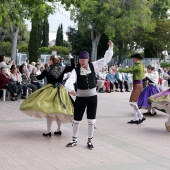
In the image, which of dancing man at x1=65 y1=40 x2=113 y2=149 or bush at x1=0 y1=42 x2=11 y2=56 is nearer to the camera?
dancing man at x1=65 y1=40 x2=113 y2=149

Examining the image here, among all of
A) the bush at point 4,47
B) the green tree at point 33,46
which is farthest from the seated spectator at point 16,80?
the bush at point 4,47

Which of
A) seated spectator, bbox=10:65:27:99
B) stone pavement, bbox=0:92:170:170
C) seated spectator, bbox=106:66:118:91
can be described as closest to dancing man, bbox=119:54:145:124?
stone pavement, bbox=0:92:170:170

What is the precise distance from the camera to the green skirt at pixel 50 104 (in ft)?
27.1

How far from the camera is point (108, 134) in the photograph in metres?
9.12

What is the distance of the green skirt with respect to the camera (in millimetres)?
8273

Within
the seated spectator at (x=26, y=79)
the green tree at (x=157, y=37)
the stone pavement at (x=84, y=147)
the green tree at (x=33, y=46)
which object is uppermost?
the green tree at (x=157, y=37)

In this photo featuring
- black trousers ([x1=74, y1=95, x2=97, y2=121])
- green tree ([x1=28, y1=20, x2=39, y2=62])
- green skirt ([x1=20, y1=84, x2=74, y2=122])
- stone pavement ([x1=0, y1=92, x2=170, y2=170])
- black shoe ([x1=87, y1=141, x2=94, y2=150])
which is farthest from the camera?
green tree ([x1=28, y1=20, x2=39, y2=62])

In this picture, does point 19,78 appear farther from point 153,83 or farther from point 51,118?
point 51,118

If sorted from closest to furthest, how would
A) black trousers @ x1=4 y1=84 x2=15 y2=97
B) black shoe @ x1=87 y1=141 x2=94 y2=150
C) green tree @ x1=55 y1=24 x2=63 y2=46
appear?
black shoe @ x1=87 y1=141 x2=94 y2=150
black trousers @ x1=4 y1=84 x2=15 y2=97
green tree @ x1=55 y1=24 x2=63 y2=46

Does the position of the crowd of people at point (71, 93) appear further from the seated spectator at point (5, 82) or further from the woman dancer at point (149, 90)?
the seated spectator at point (5, 82)

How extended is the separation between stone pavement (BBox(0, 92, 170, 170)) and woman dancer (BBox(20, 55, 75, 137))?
51 centimetres

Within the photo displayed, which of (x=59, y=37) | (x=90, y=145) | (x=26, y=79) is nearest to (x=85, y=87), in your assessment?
(x=90, y=145)

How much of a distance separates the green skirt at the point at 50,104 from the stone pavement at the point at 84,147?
538mm

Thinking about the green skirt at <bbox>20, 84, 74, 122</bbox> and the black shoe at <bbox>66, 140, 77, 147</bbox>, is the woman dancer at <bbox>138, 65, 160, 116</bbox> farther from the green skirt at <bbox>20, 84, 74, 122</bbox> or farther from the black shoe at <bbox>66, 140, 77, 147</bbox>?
the black shoe at <bbox>66, 140, 77, 147</bbox>
